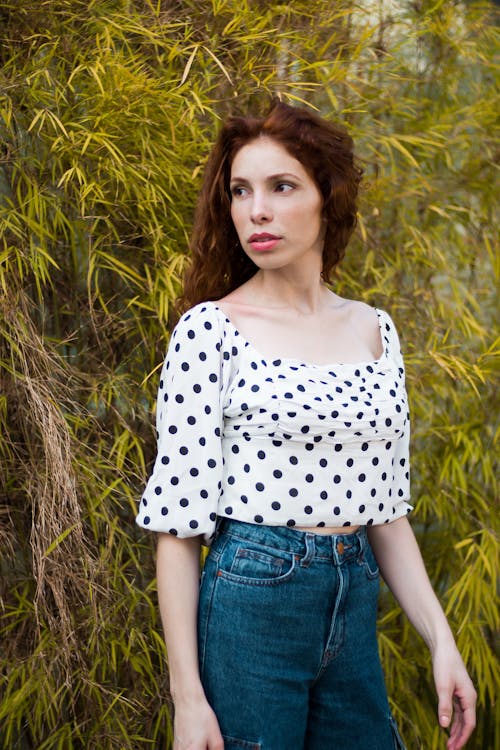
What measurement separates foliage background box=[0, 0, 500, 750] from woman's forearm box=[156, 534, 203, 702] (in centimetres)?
64

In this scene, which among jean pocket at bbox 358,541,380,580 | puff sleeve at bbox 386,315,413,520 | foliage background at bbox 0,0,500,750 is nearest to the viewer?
jean pocket at bbox 358,541,380,580

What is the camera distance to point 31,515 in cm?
216

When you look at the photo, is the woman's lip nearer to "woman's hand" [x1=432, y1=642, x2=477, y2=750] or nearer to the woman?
the woman

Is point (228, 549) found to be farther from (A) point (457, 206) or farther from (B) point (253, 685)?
(A) point (457, 206)

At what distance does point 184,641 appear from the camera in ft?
4.39

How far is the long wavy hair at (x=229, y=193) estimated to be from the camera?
4.83 feet

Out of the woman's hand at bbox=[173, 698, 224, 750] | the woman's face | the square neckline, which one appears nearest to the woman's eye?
the woman's face

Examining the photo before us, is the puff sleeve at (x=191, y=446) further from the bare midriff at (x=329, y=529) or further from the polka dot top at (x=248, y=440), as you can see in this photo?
the bare midriff at (x=329, y=529)

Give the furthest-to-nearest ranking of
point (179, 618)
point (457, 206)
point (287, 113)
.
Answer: point (457, 206), point (287, 113), point (179, 618)

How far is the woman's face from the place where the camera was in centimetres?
145

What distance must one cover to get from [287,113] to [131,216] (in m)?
0.78

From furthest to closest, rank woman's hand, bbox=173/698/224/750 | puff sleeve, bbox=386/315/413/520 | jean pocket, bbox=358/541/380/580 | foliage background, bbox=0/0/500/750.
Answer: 1. foliage background, bbox=0/0/500/750
2. puff sleeve, bbox=386/315/413/520
3. jean pocket, bbox=358/541/380/580
4. woman's hand, bbox=173/698/224/750

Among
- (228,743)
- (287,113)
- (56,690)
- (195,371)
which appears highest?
(287,113)

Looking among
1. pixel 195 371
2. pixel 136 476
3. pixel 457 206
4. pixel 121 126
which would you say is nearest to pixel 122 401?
pixel 136 476
